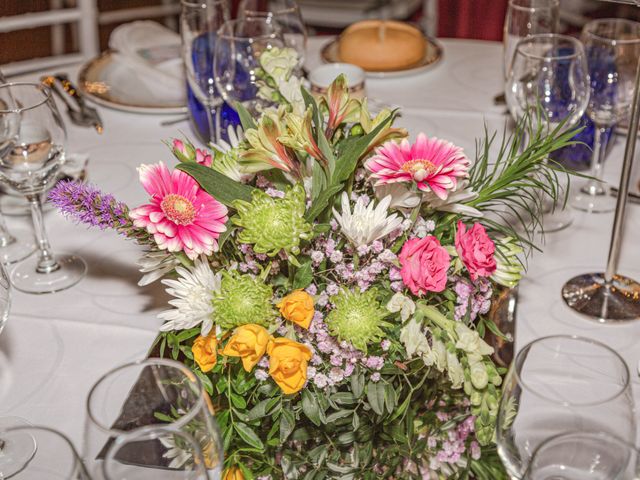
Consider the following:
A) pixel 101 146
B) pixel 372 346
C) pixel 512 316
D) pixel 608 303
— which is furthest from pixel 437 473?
pixel 101 146

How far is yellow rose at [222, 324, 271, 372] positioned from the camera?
0.64 m

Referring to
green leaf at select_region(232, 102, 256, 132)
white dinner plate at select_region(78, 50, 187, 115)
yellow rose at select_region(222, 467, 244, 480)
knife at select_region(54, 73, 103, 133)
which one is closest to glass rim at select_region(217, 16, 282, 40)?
white dinner plate at select_region(78, 50, 187, 115)

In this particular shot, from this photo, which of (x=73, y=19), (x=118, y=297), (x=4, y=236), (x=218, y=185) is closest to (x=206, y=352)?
(x=218, y=185)

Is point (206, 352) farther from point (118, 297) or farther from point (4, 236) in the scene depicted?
point (4, 236)

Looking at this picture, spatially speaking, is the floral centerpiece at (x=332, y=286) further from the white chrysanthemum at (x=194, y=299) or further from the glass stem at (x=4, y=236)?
the glass stem at (x=4, y=236)

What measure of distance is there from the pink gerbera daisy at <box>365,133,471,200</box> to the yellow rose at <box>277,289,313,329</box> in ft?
0.40

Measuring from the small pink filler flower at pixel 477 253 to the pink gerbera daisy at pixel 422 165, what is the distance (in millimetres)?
42

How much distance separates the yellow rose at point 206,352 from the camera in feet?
2.27

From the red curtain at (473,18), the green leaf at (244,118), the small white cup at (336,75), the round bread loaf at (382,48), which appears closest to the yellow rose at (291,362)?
the green leaf at (244,118)

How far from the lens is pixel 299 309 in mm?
650

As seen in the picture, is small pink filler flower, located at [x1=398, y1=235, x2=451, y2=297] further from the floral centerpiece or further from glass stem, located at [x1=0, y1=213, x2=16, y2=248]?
glass stem, located at [x1=0, y1=213, x2=16, y2=248]

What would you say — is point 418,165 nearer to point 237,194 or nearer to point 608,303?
point 237,194

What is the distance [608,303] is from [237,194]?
508 mm

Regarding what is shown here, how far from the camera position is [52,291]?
1.03 m
